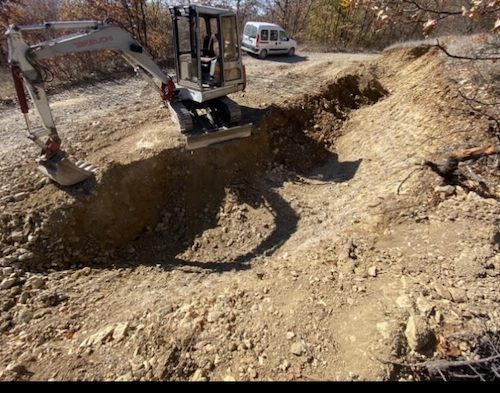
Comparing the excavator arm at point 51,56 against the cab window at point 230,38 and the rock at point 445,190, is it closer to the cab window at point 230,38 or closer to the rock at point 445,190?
the cab window at point 230,38

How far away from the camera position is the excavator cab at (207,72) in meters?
6.17

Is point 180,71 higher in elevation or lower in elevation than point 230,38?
lower

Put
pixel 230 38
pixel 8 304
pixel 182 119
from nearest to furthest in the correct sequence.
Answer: pixel 8 304 → pixel 182 119 → pixel 230 38

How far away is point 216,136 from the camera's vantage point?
20.7ft

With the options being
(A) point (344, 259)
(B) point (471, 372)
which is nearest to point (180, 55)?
(A) point (344, 259)

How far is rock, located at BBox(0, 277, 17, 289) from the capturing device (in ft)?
13.5

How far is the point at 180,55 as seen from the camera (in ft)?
22.1

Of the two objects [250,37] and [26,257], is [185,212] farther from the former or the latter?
[250,37]

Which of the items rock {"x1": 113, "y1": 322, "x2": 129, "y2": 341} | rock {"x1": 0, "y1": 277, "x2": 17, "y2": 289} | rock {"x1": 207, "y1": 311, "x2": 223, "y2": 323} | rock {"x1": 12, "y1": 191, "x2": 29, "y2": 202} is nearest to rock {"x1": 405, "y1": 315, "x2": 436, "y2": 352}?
rock {"x1": 207, "y1": 311, "x2": 223, "y2": 323}

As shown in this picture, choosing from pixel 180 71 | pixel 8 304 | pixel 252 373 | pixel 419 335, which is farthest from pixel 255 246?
pixel 180 71

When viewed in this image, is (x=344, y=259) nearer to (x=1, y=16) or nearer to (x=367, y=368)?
(x=367, y=368)

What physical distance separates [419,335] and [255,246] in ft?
9.08

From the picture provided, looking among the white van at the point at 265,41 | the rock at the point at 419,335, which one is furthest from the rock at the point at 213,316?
the white van at the point at 265,41

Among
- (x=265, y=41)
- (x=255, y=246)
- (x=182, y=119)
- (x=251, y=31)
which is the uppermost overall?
(x=251, y=31)
